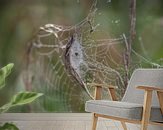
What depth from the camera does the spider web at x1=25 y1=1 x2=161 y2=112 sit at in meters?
4.32

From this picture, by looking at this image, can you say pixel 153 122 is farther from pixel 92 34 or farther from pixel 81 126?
pixel 92 34

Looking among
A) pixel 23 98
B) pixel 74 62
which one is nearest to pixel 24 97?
pixel 23 98

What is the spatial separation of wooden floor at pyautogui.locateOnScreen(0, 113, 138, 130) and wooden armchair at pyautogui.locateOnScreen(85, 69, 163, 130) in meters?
0.88

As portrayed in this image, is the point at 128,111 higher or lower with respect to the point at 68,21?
lower

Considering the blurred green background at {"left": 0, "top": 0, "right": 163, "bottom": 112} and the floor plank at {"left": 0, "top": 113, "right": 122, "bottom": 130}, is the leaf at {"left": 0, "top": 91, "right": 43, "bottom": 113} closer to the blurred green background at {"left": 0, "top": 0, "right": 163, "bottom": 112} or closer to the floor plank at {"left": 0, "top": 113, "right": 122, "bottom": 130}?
the floor plank at {"left": 0, "top": 113, "right": 122, "bottom": 130}

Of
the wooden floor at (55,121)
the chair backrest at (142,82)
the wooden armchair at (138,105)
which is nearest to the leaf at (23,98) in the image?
the wooden armchair at (138,105)

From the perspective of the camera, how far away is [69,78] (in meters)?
4.33

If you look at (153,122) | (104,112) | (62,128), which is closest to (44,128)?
(62,128)

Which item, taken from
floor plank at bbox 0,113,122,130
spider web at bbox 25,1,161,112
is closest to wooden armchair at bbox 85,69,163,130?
floor plank at bbox 0,113,122,130

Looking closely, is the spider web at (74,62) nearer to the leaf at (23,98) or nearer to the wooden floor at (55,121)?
the wooden floor at (55,121)

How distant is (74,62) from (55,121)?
2.88 ft

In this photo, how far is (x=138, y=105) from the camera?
8.04 feet

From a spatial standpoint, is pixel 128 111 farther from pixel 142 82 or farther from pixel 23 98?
pixel 23 98

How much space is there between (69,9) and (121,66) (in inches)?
44.1
